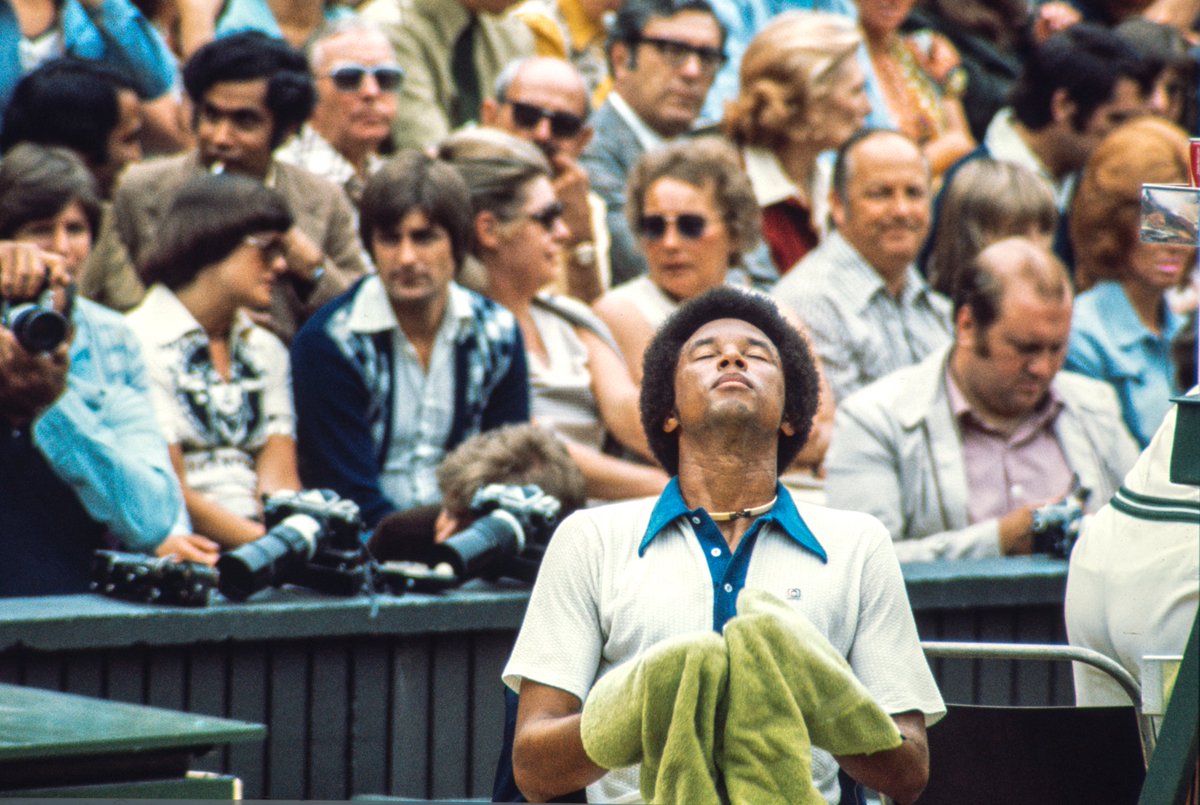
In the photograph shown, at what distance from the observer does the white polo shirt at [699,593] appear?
338cm

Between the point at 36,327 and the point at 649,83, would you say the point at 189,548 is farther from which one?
the point at 649,83

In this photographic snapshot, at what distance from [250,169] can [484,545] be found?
2119 millimetres

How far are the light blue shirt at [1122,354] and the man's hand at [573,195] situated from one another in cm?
183

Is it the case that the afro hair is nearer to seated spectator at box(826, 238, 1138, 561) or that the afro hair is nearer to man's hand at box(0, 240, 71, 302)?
man's hand at box(0, 240, 71, 302)

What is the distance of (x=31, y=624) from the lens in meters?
4.60

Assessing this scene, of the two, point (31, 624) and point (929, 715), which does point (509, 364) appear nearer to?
point (31, 624)

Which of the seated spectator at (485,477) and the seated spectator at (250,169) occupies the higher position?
the seated spectator at (250,169)

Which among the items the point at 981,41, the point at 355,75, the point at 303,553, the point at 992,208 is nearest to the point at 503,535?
the point at 303,553

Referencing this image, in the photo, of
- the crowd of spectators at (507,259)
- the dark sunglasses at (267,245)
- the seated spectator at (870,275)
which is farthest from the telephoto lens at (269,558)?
the seated spectator at (870,275)

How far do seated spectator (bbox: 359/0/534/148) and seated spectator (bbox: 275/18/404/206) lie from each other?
0.46 m

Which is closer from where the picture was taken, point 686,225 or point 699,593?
point 699,593

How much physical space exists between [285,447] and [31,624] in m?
1.55

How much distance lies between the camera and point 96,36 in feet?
23.6

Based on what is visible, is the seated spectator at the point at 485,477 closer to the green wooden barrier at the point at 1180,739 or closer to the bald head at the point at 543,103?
the bald head at the point at 543,103
